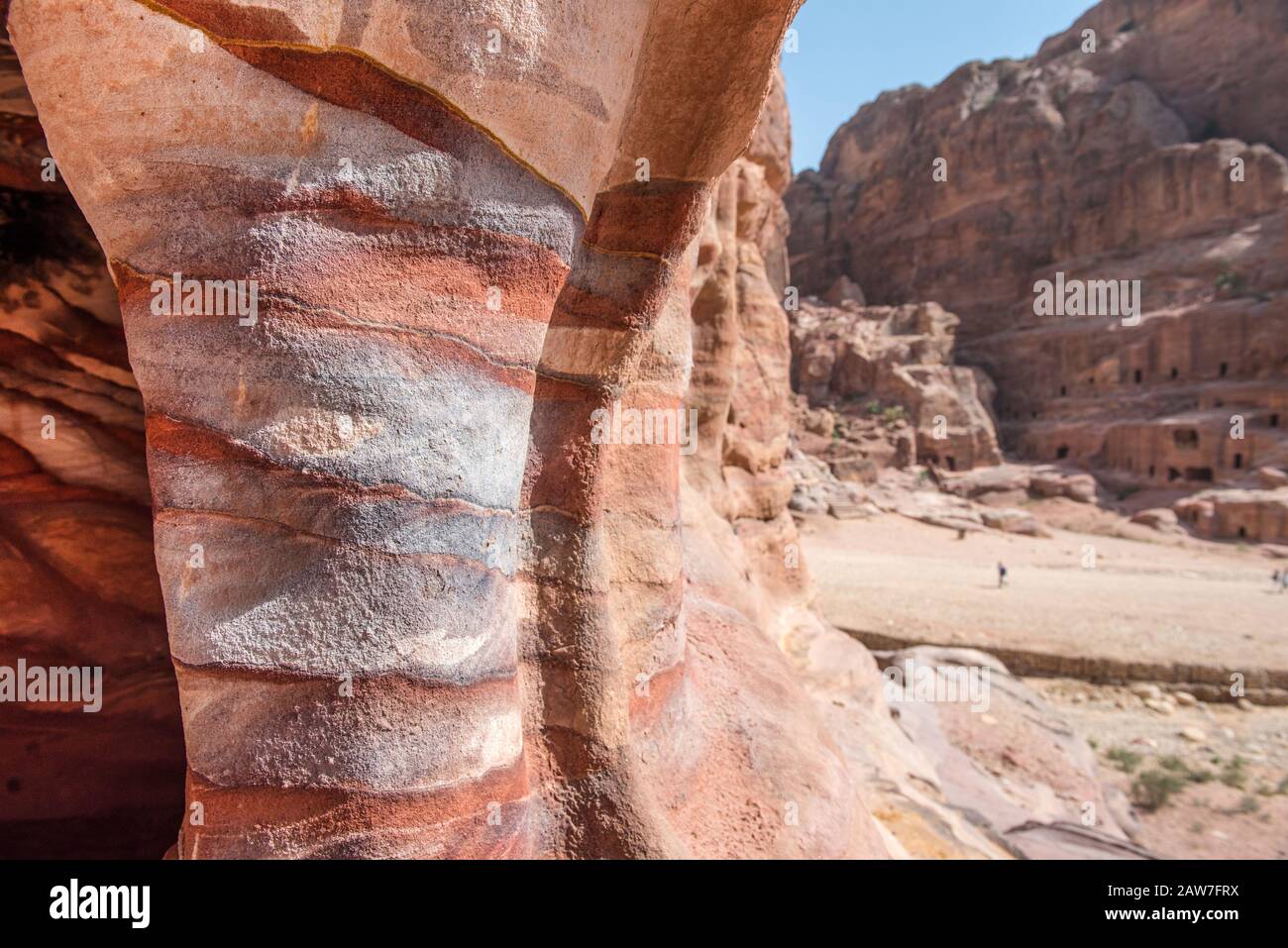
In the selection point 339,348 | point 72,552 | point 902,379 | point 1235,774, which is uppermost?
point 902,379

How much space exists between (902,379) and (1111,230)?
1195cm

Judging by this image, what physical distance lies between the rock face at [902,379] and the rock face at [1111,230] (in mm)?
3104

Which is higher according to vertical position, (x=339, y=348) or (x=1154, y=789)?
(x=339, y=348)

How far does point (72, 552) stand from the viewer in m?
2.46

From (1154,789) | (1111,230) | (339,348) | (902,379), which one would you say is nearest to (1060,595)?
(1154,789)

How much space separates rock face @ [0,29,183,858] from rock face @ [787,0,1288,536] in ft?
79.4

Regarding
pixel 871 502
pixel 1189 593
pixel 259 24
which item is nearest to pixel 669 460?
pixel 259 24

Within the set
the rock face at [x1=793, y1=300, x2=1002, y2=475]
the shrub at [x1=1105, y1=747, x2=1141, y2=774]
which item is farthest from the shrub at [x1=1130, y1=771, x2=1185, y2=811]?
the rock face at [x1=793, y1=300, x2=1002, y2=475]

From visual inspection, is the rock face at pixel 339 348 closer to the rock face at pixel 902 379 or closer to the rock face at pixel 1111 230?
the rock face at pixel 902 379

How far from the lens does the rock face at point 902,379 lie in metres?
25.2

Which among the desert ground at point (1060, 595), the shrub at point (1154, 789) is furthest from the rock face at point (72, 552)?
the desert ground at point (1060, 595)

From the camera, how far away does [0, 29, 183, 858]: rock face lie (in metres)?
2.30

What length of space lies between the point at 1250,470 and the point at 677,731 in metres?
23.6

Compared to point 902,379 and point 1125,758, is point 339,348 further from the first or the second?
point 902,379
